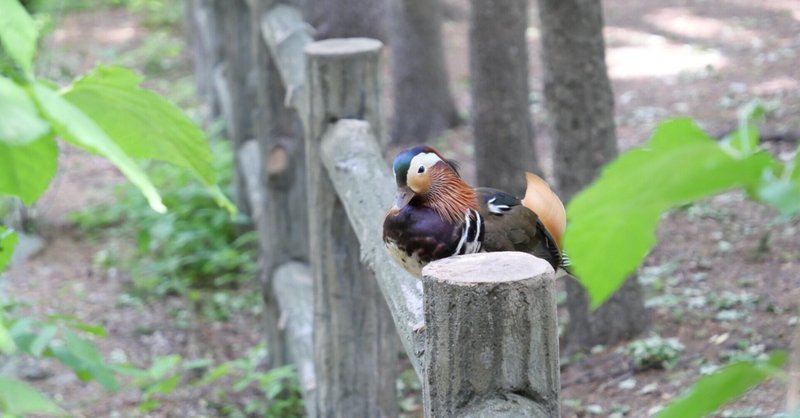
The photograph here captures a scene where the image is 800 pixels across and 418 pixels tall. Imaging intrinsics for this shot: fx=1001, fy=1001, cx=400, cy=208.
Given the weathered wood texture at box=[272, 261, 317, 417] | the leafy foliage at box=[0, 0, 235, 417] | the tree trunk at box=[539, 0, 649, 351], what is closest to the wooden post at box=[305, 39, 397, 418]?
the weathered wood texture at box=[272, 261, 317, 417]

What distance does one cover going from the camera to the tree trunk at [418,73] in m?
7.96

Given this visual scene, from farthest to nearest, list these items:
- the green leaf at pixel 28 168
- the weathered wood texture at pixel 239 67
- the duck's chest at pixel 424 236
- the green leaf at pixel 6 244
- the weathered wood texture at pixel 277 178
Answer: the weathered wood texture at pixel 239 67
the weathered wood texture at pixel 277 178
the duck's chest at pixel 424 236
the green leaf at pixel 6 244
the green leaf at pixel 28 168

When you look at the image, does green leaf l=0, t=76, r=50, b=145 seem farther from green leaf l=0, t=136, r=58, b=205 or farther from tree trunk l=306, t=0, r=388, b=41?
tree trunk l=306, t=0, r=388, b=41

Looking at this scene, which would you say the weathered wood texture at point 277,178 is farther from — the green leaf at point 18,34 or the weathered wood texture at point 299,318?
the green leaf at point 18,34

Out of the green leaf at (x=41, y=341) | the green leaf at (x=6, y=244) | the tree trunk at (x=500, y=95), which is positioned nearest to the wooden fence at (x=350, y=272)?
the green leaf at (x=6, y=244)

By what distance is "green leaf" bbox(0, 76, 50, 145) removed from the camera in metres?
0.50

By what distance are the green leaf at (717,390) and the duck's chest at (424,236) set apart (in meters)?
1.21

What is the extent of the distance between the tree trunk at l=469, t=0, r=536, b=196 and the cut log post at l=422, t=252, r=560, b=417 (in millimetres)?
4251

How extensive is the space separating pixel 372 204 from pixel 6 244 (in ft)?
3.94

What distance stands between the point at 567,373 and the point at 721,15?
7247 millimetres

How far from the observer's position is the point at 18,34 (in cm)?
61

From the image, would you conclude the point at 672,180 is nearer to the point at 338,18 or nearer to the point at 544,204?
the point at 544,204

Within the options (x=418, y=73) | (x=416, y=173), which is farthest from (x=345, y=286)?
(x=418, y=73)

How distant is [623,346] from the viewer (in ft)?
13.6
